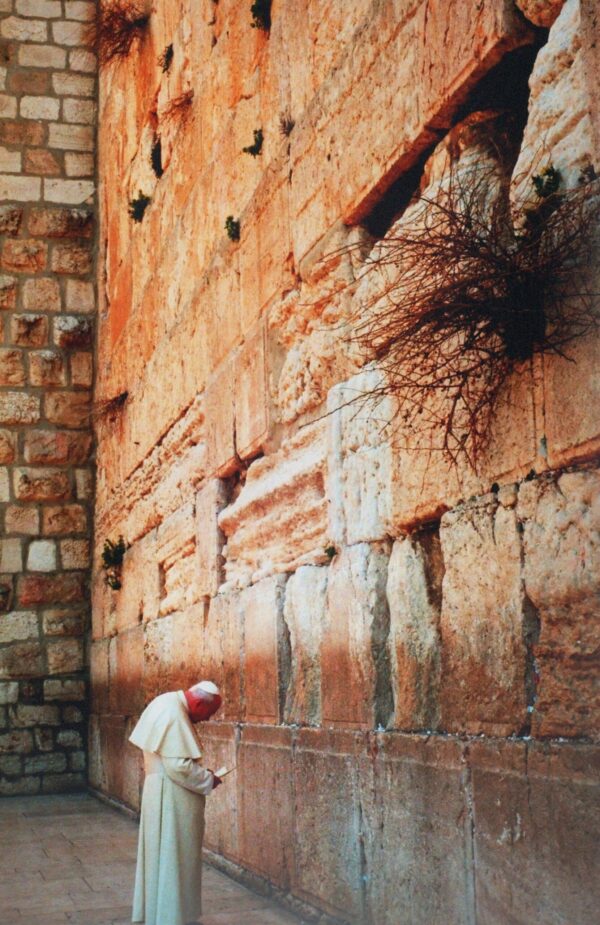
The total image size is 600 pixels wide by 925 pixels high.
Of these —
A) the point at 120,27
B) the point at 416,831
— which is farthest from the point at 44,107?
the point at 416,831

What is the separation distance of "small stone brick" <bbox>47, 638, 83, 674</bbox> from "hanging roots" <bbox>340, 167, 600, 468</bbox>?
26.1ft

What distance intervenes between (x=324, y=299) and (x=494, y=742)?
203cm

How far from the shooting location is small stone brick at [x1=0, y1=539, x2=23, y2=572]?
10.8m

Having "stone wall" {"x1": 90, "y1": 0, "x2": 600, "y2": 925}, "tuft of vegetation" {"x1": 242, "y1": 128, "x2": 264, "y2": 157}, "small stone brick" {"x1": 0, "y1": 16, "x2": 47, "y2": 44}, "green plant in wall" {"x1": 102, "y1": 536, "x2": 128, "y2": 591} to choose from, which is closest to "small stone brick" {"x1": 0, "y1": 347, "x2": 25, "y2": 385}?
"green plant in wall" {"x1": 102, "y1": 536, "x2": 128, "y2": 591}

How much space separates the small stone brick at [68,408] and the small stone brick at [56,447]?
0.10 m

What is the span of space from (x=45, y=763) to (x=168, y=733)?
6650mm

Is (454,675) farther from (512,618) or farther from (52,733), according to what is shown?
(52,733)

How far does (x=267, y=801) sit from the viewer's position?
4973 mm

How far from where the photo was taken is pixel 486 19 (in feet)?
10.7

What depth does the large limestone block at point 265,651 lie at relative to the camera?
16.3ft

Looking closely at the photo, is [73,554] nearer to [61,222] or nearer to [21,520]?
[21,520]

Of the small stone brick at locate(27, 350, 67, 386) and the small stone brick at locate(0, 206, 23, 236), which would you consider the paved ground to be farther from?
the small stone brick at locate(0, 206, 23, 236)

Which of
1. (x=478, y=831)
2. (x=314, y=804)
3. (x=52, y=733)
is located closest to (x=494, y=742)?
(x=478, y=831)

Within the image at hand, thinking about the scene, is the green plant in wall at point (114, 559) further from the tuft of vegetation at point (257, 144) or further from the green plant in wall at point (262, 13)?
the green plant in wall at point (262, 13)
